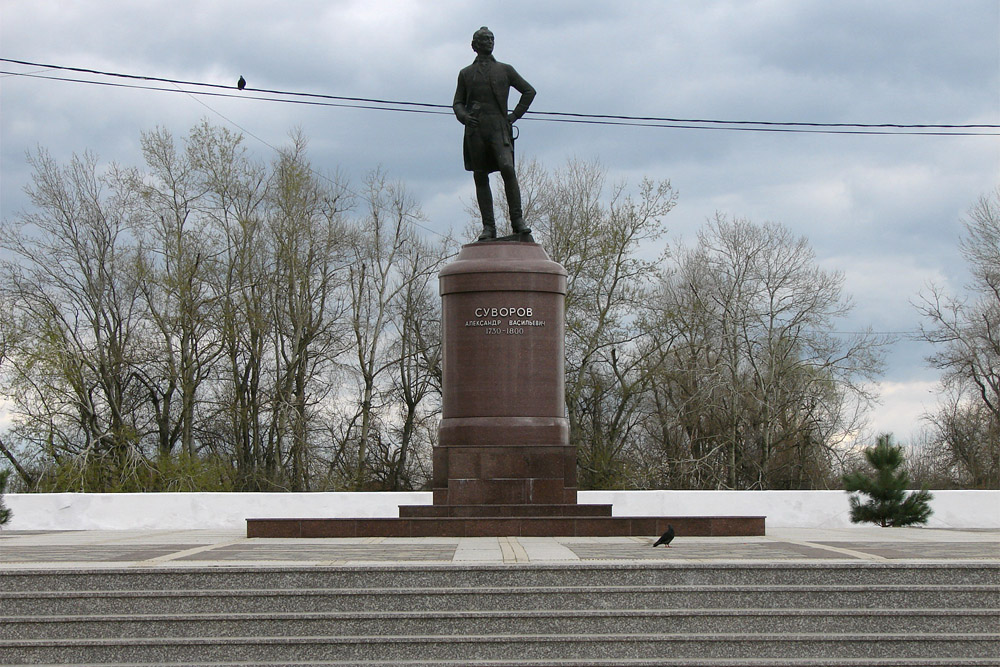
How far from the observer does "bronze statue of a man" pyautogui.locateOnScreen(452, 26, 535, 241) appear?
1224 cm

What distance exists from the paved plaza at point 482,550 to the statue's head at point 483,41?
5.26 m

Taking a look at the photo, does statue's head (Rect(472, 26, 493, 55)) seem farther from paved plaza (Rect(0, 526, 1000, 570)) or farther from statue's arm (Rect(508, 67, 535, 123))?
paved plaza (Rect(0, 526, 1000, 570))

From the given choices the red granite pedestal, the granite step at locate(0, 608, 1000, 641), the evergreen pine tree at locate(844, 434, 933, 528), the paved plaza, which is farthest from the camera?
the evergreen pine tree at locate(844, 434, 933, 528)

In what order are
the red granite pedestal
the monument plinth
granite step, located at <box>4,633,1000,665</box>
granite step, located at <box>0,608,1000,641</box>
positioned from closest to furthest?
granite step, located at <box>4,633,1000,665</box> → granite step, located at <box>0,608,1000,641</box> → the red granite pedestal → the monument plinth

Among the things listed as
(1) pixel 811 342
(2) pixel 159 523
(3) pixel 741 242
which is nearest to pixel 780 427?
(1) pixel 811 342

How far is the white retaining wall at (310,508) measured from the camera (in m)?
14.8

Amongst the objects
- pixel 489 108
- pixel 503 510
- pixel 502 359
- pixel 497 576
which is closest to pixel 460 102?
pixel 489 108

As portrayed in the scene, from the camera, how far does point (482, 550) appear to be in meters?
8.34

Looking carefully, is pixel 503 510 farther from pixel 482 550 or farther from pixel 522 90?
pixel 522 90

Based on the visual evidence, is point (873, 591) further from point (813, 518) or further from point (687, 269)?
point (687, 269)

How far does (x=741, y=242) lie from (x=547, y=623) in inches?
876

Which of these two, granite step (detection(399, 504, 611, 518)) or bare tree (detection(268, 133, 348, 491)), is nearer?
granite step (detection(399, 504, 611, 518))

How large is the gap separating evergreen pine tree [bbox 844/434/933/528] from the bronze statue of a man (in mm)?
4944

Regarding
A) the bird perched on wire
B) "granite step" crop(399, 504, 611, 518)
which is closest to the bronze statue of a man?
"granite step" crop(399, 504, 611, 518)
